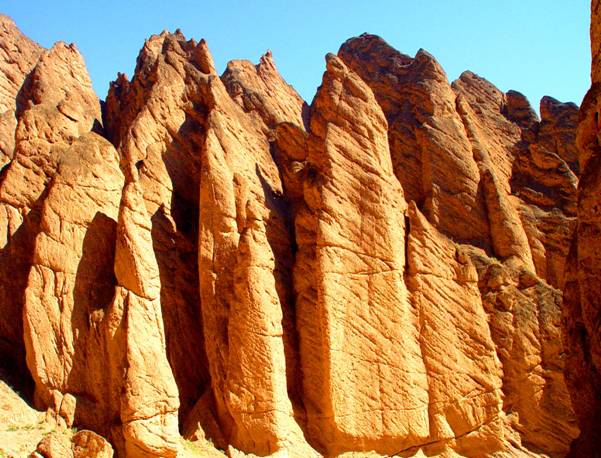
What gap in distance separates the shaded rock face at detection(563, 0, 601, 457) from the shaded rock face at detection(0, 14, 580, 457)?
330 inches

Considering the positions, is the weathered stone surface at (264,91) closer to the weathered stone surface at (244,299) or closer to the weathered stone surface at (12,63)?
the weathered stone surface at (244,299)

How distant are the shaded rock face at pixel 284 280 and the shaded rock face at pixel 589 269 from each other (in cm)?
839

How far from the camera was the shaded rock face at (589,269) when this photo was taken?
9.98 m

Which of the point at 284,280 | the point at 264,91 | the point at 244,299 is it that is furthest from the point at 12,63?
the point at 244,299

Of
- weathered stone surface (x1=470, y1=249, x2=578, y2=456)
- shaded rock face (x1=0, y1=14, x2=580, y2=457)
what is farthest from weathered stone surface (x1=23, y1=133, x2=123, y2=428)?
weathered stone surface (x1=470, y1=249, x2=578, y2=456)

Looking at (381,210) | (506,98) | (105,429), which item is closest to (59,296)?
(105,429)

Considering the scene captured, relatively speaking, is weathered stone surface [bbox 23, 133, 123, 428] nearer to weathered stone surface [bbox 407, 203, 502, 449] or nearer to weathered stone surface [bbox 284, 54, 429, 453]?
weathered stone surface [bbox 284, 54, 429, 453]

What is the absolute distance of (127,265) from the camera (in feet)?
65.3

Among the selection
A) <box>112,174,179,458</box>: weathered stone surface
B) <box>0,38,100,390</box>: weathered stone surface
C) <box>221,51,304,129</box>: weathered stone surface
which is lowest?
<box>112,174,179,458</box>: weathered stone surface

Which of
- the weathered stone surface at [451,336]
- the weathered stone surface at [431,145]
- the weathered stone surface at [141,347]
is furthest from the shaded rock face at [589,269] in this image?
the weathered stone surface at [431,145]

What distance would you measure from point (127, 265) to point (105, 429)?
4.74 meters

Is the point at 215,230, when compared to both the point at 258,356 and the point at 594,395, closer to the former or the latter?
the point at 258,356

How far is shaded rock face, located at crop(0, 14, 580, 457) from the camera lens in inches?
784

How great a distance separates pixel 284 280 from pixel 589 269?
13882 millimetres
